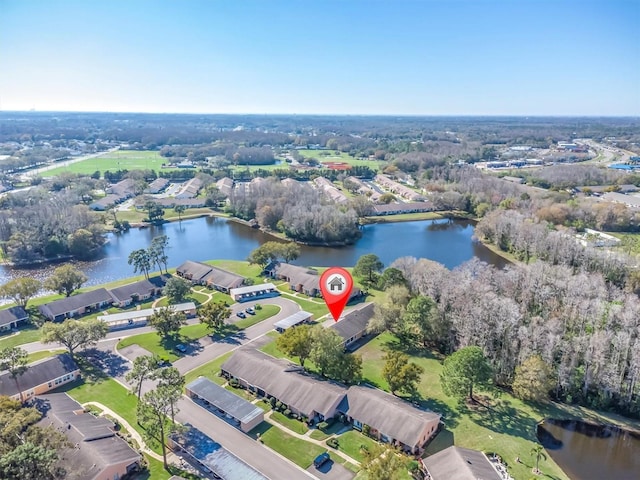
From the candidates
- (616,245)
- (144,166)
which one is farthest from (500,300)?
(144,166)

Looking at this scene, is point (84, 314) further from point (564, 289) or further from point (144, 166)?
point (144, 166)

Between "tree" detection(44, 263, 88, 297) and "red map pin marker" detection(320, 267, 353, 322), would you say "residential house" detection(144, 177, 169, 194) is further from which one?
"red map pin marker" detection(320, 267, 353, 322)

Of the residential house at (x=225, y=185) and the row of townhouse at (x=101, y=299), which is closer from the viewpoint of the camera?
the row of townhouse at (x=101, y=299)

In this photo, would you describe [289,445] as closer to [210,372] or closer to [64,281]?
[210,372]

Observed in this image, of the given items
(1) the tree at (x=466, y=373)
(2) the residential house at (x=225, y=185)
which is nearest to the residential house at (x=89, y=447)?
(1) the tree at (x=466, y=373)

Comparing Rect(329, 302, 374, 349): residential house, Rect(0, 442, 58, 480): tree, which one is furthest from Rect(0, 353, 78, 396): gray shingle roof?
Rect(329, 302, 374, 349): residential house

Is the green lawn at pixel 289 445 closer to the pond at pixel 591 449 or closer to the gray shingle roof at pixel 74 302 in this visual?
the pond at pixel 591 449
